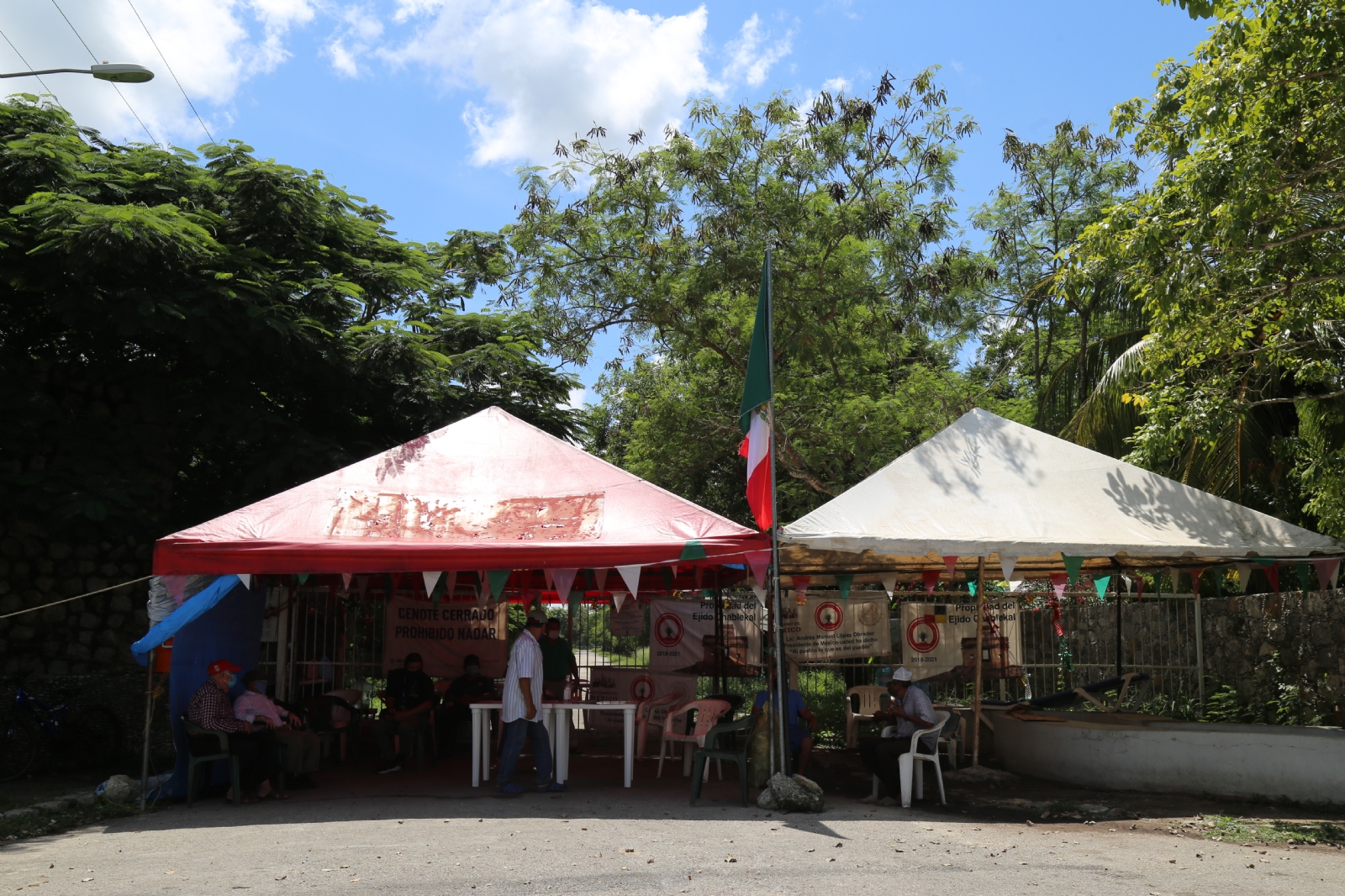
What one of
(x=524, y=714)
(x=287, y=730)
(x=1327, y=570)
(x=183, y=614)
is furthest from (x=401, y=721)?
(x=1327, y=570)

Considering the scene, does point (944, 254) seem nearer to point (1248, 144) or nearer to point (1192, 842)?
point (1248, 144)

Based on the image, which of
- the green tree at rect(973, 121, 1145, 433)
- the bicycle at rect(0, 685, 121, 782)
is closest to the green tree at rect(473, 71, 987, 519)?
the green tree at rect(973, 121, 1145, 433)

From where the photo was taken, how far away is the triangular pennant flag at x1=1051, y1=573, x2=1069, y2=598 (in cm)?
1480

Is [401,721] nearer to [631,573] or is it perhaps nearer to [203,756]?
[203,756]

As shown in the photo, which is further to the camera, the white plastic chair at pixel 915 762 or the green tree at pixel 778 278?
the green tree at pixel 778 278

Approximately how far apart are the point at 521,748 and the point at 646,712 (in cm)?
309

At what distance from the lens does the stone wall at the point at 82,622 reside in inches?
500

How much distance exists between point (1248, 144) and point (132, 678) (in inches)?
512

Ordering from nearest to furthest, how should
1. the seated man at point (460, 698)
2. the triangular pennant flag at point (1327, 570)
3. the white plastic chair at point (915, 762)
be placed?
the white plastic chair at point (915, 762), the triangular pennant flag at point (1327, 570), the seated man at point (460, 698)

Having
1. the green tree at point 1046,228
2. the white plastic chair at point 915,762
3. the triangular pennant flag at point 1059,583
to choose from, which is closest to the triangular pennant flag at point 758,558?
the white plastic chair at point 915,762

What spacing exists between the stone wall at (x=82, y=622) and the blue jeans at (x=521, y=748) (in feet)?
17.8

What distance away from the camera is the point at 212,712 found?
943 cm

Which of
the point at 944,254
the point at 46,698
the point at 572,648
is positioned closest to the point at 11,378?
the point at 46,698

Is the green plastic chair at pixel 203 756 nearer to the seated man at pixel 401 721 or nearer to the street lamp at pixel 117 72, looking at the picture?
the seated man at pixel 401 721
